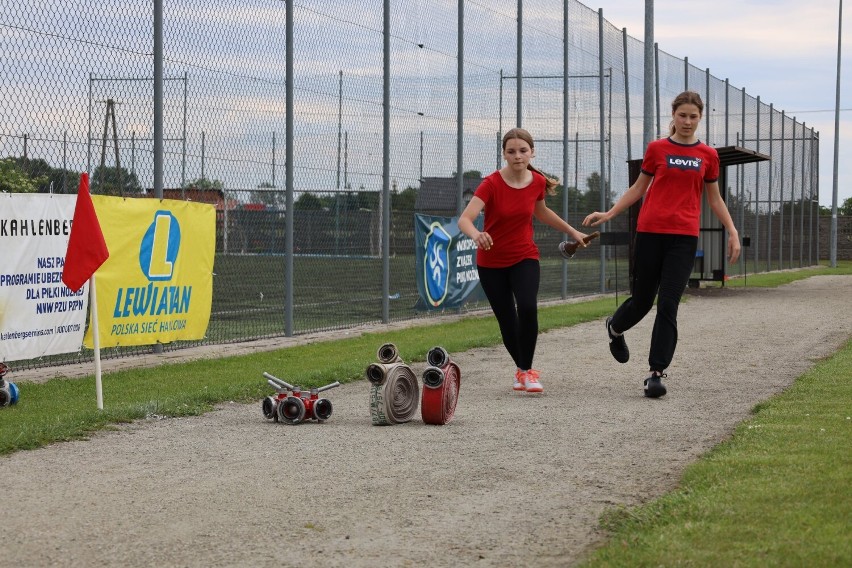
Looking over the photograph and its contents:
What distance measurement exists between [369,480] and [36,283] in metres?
5.20

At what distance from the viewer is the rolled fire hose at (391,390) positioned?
7699mm

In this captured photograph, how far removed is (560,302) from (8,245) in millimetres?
14094

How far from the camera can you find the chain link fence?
11.0 m

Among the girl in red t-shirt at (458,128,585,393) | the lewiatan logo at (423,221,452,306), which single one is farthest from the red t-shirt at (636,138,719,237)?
the lewiatan logo at (423,221,452,306)

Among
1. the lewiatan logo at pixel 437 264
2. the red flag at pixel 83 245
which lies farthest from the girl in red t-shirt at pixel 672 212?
the lewiatan logo at pixel 437 264

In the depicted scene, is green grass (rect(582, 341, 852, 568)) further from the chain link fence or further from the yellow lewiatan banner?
the chain link fence

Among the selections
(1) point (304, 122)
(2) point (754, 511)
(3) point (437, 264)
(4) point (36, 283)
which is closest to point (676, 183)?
(2) point (754, 511)

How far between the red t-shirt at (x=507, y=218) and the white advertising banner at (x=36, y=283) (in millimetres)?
3448

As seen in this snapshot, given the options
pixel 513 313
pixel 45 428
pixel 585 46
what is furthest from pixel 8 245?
pixel 585 46

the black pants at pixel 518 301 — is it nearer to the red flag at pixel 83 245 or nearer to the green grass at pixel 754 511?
the green grass at pixel 754 511

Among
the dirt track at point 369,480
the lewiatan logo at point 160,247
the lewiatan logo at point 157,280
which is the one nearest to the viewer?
the dirt track at point 369,480

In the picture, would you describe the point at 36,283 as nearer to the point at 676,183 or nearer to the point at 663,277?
the point at 663,277

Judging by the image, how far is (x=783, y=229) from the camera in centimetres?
4850

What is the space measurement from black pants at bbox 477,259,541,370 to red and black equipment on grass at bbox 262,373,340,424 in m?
1.91
